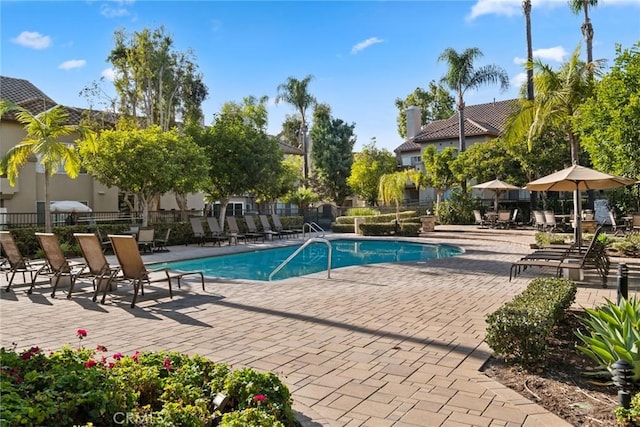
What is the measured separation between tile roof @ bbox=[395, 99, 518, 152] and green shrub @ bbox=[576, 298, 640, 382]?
33833 mm

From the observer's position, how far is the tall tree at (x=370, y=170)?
37750 mm

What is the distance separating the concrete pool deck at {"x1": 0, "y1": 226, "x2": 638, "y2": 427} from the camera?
3738mm

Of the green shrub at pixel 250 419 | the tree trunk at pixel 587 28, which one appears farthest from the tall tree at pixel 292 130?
the green shrub at pixel 250 419

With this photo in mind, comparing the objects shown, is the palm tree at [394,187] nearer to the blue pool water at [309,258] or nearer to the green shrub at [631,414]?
the blue pool water at [309,258]

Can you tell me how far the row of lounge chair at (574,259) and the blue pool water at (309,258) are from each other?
550 cm

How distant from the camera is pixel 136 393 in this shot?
302 centimetres

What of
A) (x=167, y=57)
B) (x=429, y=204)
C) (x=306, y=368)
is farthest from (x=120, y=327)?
(x=429, y=204)

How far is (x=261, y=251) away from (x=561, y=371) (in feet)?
46.7

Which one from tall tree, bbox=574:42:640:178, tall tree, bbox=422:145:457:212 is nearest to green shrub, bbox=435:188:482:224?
tall tree, bbox=422:145:457:212

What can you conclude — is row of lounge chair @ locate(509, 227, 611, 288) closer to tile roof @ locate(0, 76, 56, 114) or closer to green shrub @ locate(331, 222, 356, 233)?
green shrub @ locate(331, 222, 356, 233)

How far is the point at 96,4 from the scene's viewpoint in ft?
24.7

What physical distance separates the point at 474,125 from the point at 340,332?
35.1m

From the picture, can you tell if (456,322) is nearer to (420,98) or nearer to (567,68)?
(567,68)

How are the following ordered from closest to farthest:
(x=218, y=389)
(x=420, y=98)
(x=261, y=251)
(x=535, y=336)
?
(x=218, y=389), (x=535, y=336), (x=261, y=251), (x=420, y=98)
